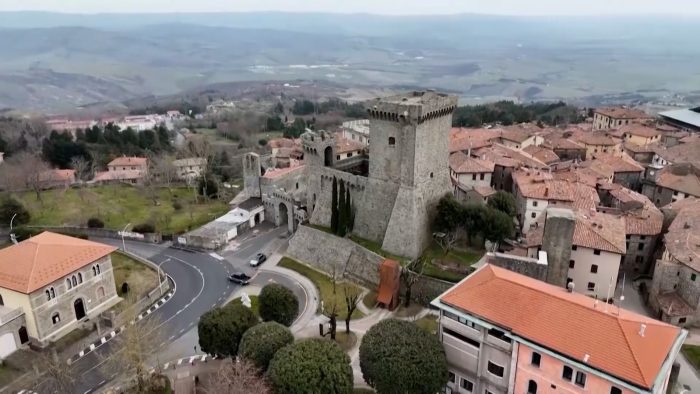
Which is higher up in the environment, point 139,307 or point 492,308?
point 492,308

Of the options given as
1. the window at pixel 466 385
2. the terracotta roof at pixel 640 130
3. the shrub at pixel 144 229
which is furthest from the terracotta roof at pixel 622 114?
the shrub at pixel 144 229

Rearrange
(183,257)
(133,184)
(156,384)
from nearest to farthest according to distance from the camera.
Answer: (156,384) → (183,257) → (133,184)

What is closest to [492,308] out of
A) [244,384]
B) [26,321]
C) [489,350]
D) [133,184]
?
[489,350]

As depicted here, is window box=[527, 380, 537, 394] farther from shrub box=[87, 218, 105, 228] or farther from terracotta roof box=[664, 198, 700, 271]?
shrub box=[87, 218, 105, 228]

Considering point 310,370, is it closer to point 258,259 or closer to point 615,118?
point 258,259

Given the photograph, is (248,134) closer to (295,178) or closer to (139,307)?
(295,178)

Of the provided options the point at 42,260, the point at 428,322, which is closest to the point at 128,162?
the point at 42,260
